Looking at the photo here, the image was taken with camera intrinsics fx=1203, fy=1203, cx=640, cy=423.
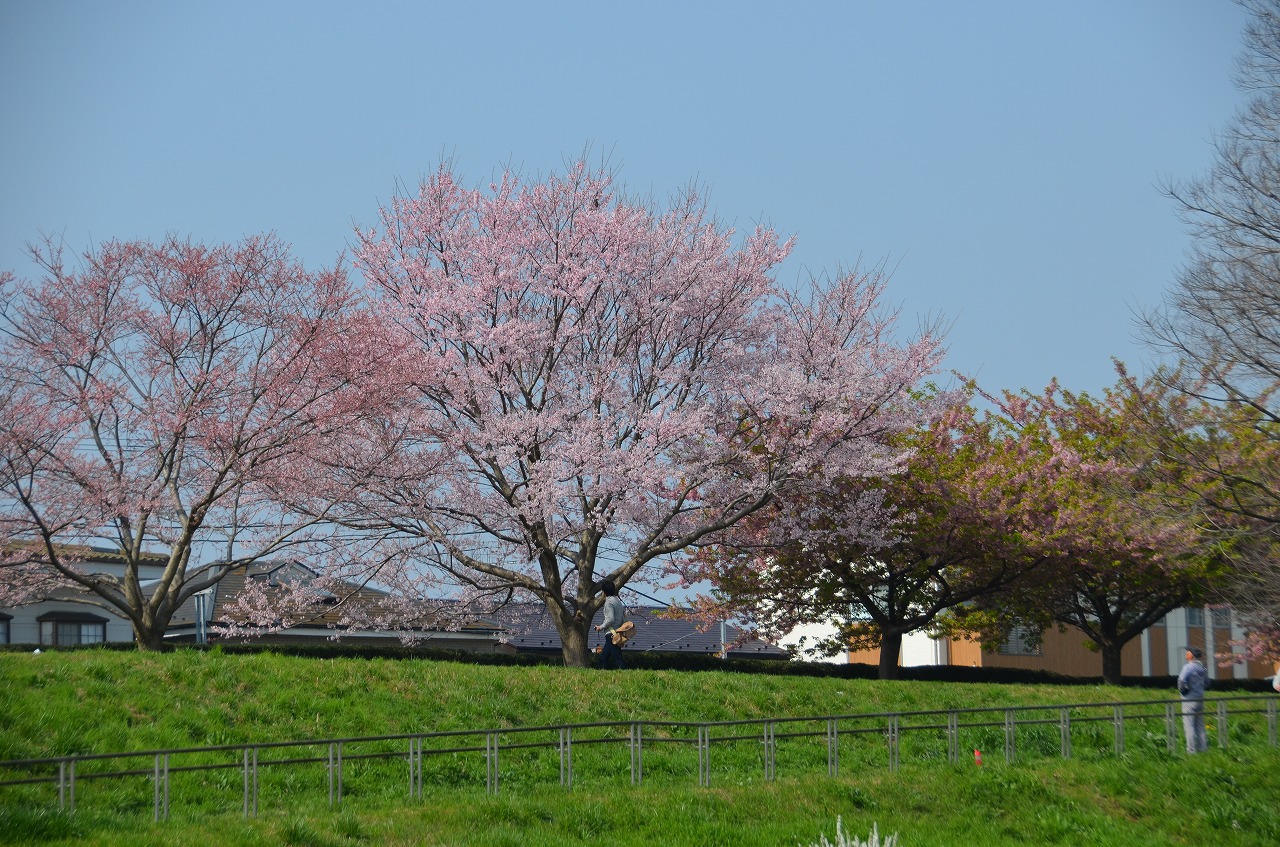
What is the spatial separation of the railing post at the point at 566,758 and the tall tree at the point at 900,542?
45.2 ft

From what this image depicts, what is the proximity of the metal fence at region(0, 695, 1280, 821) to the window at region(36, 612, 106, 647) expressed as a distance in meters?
24.2

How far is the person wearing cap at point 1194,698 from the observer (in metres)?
18.6

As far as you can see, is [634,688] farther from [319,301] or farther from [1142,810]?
[319,301]

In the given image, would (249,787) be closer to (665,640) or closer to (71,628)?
(71,628)

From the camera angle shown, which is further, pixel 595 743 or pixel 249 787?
pixel 595 743

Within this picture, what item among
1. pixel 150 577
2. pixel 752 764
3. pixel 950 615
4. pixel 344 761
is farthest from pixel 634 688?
pixel 150 577

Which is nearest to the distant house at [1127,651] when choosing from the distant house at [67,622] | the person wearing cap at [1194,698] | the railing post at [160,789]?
the person wearing cap at [1194,698]

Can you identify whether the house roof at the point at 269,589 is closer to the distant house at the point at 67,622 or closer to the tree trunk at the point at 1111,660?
the distant house at the point at 67,622

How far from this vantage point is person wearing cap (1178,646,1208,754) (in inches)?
733

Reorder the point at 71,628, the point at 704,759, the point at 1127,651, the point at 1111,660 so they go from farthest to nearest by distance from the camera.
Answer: the point at 1127,651
the point at 71,628
the point at 1111,660
the point at 704,759

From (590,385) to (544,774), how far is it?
12.3m

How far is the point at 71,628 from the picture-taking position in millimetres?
37406

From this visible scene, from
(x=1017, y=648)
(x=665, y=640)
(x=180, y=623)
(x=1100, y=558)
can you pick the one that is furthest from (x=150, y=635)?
(x=1017, y=648)

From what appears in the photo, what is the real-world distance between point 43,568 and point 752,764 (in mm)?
17128
